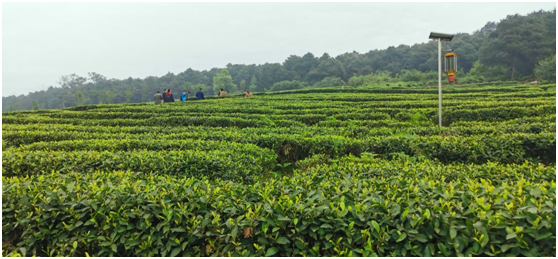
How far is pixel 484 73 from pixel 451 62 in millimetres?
36440

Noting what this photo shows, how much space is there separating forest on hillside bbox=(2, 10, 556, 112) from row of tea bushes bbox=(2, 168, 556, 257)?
3338 cm

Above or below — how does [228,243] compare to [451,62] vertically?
below

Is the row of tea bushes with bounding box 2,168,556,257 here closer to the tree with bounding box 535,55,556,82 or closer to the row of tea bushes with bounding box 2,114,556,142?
the row of tea bushes with bounding box 2,114,556,142

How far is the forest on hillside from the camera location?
126ft

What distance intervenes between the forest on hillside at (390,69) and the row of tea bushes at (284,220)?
110 feet

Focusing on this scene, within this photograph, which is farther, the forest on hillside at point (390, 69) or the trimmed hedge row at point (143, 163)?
the forest on hillside at point (390, 69)

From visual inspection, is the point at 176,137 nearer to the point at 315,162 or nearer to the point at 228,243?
the point at 315,162

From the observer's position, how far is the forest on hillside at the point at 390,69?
38.3 meters

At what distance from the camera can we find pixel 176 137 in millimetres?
7059

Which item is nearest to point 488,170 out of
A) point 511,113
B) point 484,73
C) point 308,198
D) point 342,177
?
point 342,177

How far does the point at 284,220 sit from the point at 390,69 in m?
58.9

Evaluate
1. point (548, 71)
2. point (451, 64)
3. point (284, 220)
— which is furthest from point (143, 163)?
point (548, 71)

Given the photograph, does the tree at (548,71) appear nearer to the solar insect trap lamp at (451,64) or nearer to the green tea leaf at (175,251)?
the solar insect trap lamp at (451,64)

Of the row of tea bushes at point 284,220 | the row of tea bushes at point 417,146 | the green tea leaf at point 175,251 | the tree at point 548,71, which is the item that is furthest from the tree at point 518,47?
the green tea leaf at point 175,251
